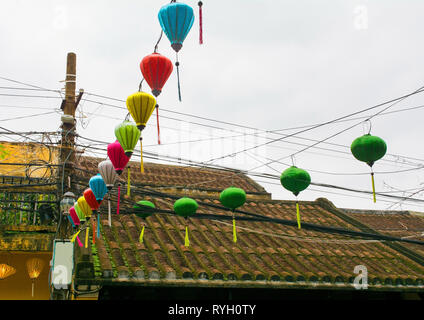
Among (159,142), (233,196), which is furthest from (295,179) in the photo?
(159,142)

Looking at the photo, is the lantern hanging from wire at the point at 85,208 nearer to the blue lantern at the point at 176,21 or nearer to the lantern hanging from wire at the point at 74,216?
the lantern hanging from wire at the point at 74,216

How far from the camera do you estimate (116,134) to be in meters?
6.95

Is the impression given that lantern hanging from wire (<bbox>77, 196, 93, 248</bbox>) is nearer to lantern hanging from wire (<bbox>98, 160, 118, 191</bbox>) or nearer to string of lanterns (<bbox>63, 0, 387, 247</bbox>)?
string of lanterns (<bbox>63, 0, 387, 247</bbox>)

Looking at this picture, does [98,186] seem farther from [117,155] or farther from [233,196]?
[233,196]

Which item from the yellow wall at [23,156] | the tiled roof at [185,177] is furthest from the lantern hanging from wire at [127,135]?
the tiled roof at [185,177]

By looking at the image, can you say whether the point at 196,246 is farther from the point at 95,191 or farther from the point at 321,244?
the point at 321,244

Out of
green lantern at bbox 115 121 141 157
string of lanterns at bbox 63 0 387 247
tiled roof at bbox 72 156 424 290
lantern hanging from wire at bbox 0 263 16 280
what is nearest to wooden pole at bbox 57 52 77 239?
tiled roof at bbox 72 156 424 290

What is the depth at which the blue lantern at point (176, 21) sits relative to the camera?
19.4 ft

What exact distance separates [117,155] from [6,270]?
312 inches

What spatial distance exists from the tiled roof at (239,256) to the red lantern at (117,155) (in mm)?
1783

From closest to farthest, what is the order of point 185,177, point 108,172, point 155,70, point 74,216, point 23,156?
point 155,70 < point 108,172 < point 74,216 < point 23,156 < point 185,177

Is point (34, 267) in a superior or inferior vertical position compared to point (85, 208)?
inferior

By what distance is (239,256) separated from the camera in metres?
8.92
